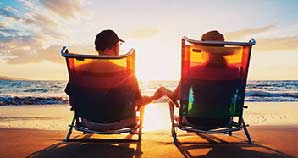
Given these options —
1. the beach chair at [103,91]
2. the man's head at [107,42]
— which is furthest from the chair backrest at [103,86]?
the man's head at [107,42]

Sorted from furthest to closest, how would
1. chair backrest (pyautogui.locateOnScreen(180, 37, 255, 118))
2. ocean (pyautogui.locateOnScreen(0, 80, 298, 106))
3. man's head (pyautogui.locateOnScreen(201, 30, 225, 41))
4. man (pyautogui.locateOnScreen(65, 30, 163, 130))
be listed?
1. ocean (pyautogui.locateOnScreen(0, 80, 298, 106))
2. man's head (pyautogui.locateOnScreen(201, 30, 225, 41))
3. man (pyautogui.locateOnScreen(65, 30, 163, 130))
4. chair backrest (pyautogui.locateOnScreen(180, 37, 255, 118))

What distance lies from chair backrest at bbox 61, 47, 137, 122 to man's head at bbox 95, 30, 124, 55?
0.93 ft

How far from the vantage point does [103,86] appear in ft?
14.5

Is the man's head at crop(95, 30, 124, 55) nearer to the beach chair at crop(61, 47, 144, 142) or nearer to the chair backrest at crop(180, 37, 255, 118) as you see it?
the beach chair at crop(61, 47, 144, 142)

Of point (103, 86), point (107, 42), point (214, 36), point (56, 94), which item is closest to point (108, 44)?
point (107, 42)

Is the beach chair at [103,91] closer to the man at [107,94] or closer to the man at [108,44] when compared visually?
the man at [107,94]

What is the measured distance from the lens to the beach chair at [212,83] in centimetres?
433

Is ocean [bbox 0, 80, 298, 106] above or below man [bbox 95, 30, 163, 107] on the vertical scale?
below

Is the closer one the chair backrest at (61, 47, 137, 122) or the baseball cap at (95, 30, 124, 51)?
the chair backrest at (61, 47, 137, 122)

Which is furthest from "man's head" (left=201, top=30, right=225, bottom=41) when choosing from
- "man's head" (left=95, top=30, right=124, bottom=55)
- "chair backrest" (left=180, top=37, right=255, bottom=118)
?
"man's head" (left=95, top=30, right=124, bottom=55)

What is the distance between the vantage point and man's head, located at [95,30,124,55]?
451 centimetres

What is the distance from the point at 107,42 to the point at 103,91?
640 mm

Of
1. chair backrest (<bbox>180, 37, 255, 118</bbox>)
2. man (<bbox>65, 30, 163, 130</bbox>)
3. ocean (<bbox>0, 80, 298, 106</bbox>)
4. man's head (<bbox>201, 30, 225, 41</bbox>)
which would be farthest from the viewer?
ocean (<bbox>0, 80, 298, 106</bbox>)

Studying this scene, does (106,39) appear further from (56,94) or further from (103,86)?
(56,94)
